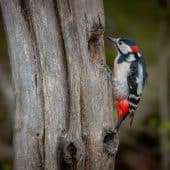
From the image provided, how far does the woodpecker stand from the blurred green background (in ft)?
13.3

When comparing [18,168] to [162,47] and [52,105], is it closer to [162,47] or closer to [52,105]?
[52,105]

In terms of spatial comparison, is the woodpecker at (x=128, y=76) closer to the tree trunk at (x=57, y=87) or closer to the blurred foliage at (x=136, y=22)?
the tree trunk at (x=57, y=87)

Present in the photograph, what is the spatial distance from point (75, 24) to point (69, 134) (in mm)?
968

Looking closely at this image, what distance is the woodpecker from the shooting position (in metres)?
7.68

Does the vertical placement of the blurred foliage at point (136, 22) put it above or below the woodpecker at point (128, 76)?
above

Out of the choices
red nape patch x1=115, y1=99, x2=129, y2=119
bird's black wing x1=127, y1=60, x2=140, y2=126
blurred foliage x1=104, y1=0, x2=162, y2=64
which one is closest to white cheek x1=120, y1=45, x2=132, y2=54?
bird's black wing x1=127, y1=60, x2=140, y2=126

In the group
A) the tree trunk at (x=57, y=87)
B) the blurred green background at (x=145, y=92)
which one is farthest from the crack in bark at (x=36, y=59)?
the blurred green background at (x=145, y=92)

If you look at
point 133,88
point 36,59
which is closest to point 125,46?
point 133,88

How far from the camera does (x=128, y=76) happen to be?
25.5 feet

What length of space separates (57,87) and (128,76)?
1.41 metres

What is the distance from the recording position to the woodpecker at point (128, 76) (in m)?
7.68

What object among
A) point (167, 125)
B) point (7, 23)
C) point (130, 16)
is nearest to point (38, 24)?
point (7, 23)

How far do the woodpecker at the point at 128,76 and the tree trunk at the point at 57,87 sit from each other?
3.09ft

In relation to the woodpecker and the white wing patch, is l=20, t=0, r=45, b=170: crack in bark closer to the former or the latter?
the woodpecker
